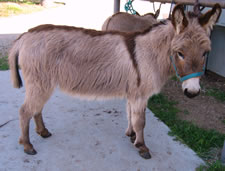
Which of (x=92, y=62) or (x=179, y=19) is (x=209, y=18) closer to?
(x=179, y=19)

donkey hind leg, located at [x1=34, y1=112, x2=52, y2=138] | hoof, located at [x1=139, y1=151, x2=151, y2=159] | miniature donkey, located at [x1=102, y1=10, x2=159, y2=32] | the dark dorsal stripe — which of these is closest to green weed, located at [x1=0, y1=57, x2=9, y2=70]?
miniature donkey, located at [x1=102, y1=10, x2=159, y2=32]

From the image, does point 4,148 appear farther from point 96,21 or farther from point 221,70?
point 96,21

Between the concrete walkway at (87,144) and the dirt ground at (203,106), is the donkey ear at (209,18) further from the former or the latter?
the dirt ground at (203,106)

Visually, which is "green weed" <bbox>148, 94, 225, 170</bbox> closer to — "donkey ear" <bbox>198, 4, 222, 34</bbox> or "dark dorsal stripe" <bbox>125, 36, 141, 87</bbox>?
"dark dorsal stripe" <bbox>125, 36, 141, 87</bbox>

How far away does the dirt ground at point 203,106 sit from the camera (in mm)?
3775

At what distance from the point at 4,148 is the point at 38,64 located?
1128 millimetres

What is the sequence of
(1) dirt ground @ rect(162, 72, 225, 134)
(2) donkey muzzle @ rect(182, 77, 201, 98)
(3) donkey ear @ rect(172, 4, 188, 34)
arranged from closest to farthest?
(3) donkey ear @ rect(172, 4, 188, 34)
(2) donkey muzzle @ rect(182, 77, 201, 98)
(1) dirt ground @ rect(162, 72, 225, 134)

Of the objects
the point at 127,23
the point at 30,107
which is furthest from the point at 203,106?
the point at 30,107

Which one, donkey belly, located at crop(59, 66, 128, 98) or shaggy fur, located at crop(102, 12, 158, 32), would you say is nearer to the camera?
donkey belly, located at crop(59, 66, 128, 98)

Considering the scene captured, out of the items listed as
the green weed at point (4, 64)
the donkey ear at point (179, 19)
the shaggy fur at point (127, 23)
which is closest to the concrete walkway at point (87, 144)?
the shaggy fur at point (127, 23)

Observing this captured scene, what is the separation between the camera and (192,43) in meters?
2.10

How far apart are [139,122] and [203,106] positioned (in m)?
2.15

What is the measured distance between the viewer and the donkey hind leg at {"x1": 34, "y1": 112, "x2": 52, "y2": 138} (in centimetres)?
291

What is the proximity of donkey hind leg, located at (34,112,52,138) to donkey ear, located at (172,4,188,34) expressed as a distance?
195cm
